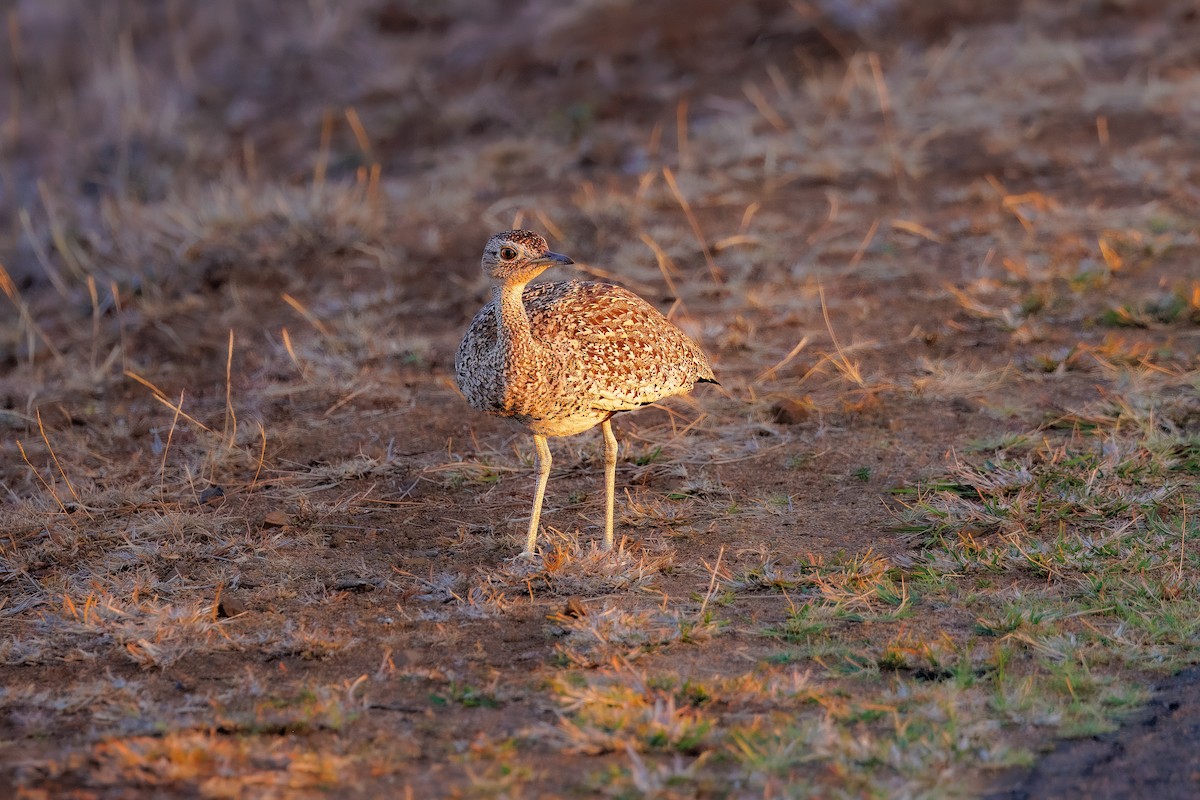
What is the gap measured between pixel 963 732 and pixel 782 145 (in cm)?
702

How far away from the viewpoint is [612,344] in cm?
488

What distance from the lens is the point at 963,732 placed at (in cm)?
368

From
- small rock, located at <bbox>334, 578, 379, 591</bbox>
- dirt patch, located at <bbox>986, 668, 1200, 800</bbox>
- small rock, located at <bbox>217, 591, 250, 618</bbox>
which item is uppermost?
small rock, located at <bbox>217, 591, 250, 618</bbox>

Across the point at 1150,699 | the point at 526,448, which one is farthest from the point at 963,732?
the point at 526,448

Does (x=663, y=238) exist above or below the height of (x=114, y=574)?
above

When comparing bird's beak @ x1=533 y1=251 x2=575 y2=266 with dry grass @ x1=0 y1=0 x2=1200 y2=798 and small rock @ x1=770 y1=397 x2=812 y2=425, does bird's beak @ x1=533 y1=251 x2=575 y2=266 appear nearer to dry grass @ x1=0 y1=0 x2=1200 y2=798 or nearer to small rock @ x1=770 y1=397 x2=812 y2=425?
dry grass @ x1=0 y1=0 x2=1200 y2=798

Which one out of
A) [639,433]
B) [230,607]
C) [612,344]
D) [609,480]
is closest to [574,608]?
[609,480]

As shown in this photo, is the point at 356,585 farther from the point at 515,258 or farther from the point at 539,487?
the point at 515,258

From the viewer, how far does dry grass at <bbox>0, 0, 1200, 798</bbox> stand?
3.82 m

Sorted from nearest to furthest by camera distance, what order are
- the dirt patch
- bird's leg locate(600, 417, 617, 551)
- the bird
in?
the dirt patch < the bird < bird's leg locate(600, 417, 617, 551)

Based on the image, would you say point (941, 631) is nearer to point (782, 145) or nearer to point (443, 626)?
point (443, 626)

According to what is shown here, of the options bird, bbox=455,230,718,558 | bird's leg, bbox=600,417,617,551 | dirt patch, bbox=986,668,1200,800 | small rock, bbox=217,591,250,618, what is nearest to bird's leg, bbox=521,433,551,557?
bird, bbox=455,230,718,558

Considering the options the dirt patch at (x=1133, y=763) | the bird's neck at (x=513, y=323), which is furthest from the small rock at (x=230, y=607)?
the dirt patch at (x=1133, y=763)

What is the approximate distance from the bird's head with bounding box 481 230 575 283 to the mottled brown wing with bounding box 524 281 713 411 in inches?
8.8
